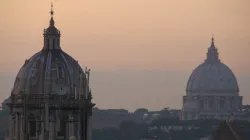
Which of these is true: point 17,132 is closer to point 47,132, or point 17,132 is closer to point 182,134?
point 47,132

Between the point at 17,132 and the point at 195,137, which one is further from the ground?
the point at 195,137

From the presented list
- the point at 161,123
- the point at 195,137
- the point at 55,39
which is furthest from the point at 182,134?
the point at 55,39

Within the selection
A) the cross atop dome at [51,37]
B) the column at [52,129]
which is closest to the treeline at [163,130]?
the cross atop dome at [51,37]

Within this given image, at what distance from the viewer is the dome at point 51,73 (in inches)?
1759

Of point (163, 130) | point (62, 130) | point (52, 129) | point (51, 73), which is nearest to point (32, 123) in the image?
point (52, 129)

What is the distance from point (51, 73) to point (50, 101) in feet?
4.01

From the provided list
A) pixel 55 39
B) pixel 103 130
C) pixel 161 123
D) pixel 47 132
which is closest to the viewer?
pixel 47 132

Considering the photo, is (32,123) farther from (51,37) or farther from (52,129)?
(51,37)

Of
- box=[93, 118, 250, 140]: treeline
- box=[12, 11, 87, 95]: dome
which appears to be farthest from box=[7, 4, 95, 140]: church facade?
box=[93, 118, 250, 140]: treeline

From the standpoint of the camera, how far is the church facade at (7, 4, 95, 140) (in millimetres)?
43906

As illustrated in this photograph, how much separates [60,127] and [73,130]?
0.42 metres

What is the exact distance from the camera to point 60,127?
44.3 m

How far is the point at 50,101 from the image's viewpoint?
4409 cm

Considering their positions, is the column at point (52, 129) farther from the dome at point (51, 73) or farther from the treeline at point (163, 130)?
the treeline at point (163, 130)
